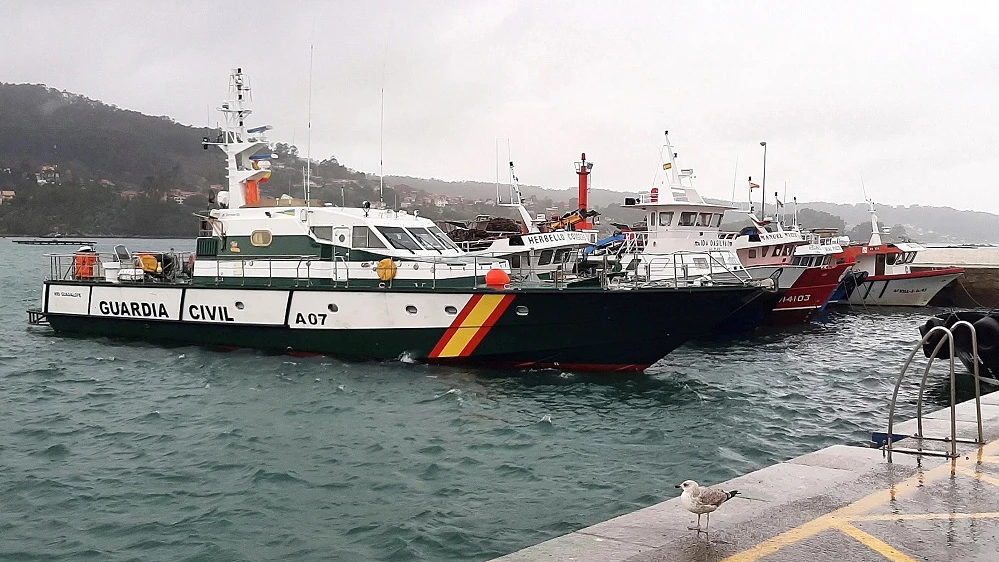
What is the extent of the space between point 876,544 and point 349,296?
12.6m

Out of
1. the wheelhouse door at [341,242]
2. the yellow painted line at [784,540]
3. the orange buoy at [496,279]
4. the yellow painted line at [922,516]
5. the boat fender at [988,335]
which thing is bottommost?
the yellow painted line at [784,540]

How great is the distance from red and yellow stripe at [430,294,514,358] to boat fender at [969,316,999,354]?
9913mm

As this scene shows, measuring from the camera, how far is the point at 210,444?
11.1 metres

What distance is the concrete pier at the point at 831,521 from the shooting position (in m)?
4.90

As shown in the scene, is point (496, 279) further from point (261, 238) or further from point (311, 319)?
point (261, 238)

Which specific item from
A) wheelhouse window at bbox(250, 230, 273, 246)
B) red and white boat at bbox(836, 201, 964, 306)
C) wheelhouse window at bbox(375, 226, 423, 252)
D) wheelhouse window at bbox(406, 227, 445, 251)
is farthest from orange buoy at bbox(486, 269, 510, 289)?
red and white boat at bbox(836, 201, 964, 306)

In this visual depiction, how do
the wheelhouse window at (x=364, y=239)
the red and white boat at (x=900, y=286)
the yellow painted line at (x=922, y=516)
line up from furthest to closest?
the red and white boat at (x=900, y=286)
the wheelhouse window at (x=364, y=239)
the yellow painted line at (x=922, y=516)

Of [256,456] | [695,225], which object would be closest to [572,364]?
[256,456]

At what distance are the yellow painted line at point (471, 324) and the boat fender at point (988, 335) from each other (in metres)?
10.1

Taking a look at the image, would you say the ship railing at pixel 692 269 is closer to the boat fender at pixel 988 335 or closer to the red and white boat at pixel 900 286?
the boat fender at pixel 988 335

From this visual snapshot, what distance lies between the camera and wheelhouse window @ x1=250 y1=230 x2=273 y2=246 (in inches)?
693

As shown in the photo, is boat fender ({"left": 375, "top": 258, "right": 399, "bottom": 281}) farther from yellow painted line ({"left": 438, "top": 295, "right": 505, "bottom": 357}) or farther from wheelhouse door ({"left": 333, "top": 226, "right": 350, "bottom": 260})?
yellow painted line ({"left": 438, "top": 295, "right": 505, "bottom": 357})

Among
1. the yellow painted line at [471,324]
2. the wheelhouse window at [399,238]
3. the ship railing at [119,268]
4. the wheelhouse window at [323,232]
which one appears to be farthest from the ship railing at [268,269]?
the yellow painted line at [471,324]

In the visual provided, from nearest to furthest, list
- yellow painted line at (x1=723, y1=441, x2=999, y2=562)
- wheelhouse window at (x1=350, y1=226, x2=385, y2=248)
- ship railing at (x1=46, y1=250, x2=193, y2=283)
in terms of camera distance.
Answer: yellow painted line at (x1=723, y1=441, x2=999, y2=562) → wheelhouse window at (x1=350, y1=226, x2=385, y2=248) → ship railing at (x1=46, y1=250, x2=193, y2=283)
